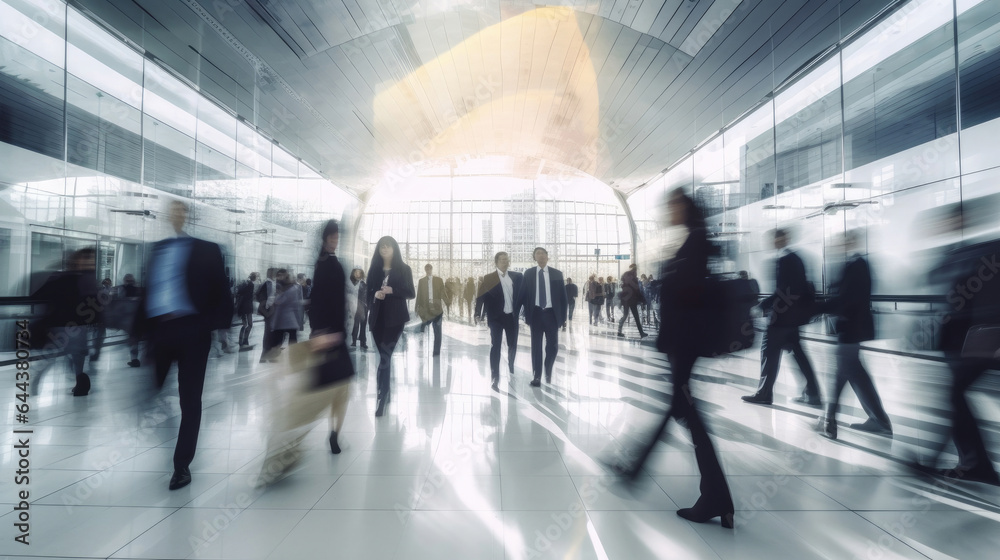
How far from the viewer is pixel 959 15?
6.50 m

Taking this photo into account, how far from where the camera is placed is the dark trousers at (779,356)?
4418 mm

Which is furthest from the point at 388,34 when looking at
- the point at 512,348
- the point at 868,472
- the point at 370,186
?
the point at 370,186

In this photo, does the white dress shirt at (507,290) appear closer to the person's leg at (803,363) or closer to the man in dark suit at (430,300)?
the man in dark suit at (430,300)

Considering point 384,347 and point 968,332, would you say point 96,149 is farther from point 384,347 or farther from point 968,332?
point 968,332

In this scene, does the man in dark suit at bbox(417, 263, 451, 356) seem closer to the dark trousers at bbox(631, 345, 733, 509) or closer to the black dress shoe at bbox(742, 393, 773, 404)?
the black dress shoe at bbox(742, 393, 773, 404)

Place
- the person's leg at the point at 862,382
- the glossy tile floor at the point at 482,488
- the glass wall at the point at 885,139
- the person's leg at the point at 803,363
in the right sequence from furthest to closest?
the glass wall at the point at 885,139, the person's leg at the point at 803,363, the person's leg at the point at 862,382, the glossy tile floor at the point at 482,488

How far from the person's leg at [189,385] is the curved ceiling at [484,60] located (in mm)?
6141

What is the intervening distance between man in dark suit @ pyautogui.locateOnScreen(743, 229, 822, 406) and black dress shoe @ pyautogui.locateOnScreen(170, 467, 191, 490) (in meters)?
5.00

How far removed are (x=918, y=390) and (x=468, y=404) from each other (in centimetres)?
582

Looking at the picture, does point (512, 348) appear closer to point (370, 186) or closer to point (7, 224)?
point (7, 224)

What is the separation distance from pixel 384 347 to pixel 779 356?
411 cm

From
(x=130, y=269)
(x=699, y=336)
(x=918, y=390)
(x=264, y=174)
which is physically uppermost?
(x=264, y=174)

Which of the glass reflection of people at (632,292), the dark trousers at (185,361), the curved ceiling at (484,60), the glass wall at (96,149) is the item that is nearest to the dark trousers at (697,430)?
the dark trousers at (185,361)

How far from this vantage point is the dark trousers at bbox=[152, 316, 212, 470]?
2676 millimetres
